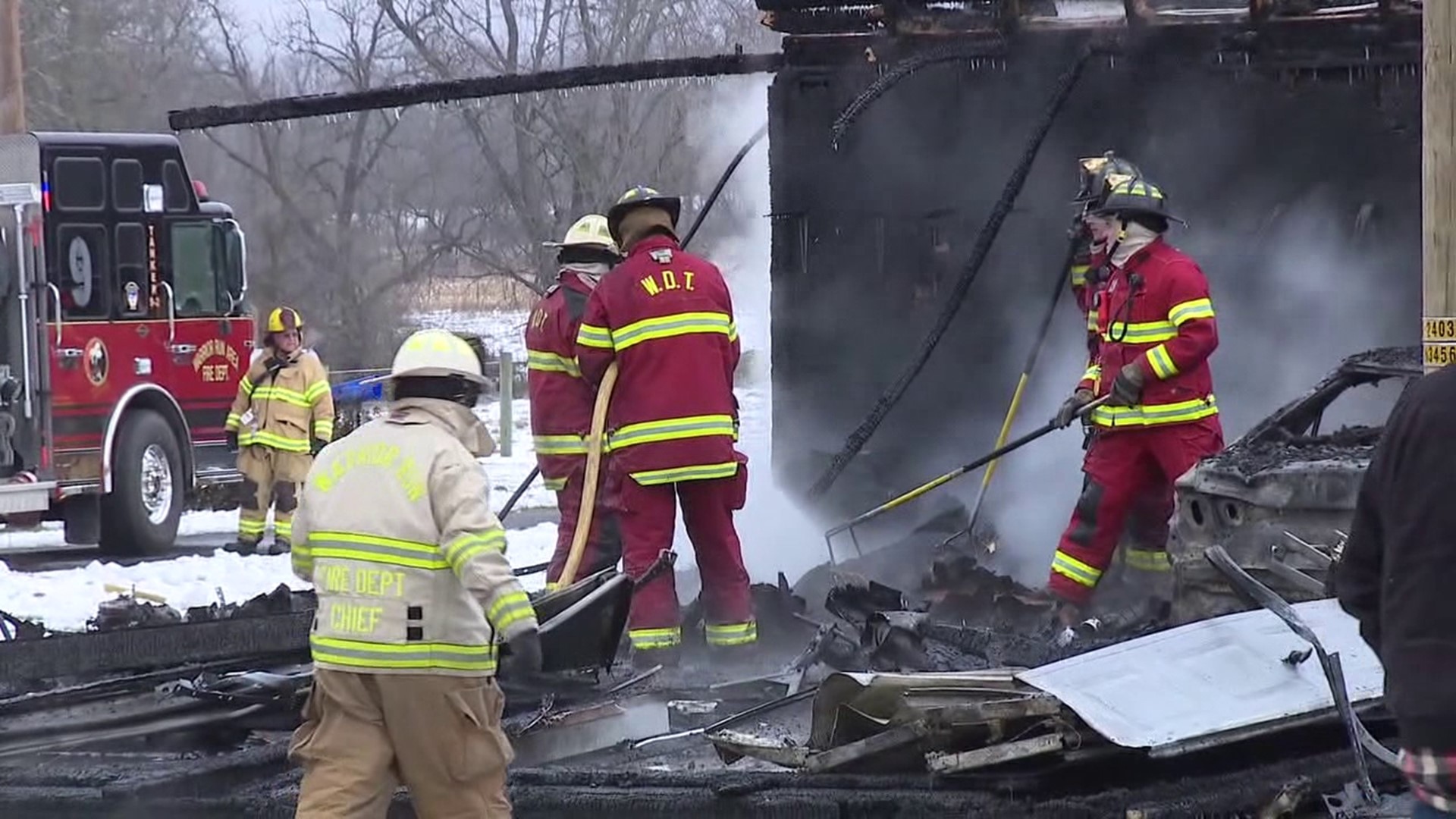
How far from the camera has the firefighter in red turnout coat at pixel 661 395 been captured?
718 cm

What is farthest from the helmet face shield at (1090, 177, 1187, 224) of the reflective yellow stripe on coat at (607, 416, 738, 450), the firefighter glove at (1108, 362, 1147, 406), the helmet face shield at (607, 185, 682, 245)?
the reflective yellow stripe on coat at (607, 416, 738, 450)

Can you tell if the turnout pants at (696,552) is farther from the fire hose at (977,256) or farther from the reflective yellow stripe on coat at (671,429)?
the fire hose at (977,256)

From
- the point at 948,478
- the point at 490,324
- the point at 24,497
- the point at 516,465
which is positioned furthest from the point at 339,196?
the point at 948,478

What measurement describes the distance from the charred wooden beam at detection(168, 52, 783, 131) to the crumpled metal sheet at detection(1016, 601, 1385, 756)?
5.23 meters

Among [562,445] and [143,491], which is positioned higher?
[562,445]

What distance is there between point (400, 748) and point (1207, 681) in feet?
6.98

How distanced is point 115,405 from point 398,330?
1336cm

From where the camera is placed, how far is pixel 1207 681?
5.07 m

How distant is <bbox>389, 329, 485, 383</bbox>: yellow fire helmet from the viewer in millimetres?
4633

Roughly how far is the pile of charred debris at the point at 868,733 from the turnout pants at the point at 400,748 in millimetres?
693

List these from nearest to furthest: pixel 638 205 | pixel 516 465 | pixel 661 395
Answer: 1. pixel 661 395
2. pixel 638 205
3. pixel 516 465

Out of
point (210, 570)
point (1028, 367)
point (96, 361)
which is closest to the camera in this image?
point (1028, 367)

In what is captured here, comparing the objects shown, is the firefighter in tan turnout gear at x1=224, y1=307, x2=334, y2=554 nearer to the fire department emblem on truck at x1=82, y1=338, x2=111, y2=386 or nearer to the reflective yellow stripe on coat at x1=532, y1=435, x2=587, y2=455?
the fire department emblem on truck at x1=82, y1=338, x2=111, y2=386

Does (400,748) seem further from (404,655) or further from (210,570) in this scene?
(210,570)
